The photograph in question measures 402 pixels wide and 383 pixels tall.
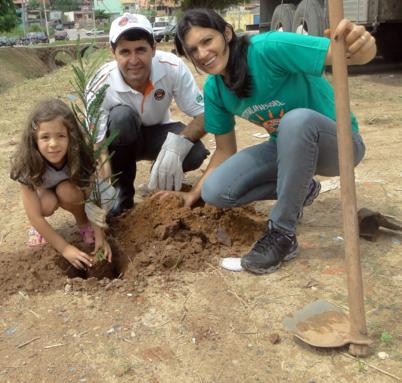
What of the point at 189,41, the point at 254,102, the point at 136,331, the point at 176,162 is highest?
the point at 189,41

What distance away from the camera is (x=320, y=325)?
185cm

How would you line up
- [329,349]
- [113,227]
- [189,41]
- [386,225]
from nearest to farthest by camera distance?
[329,349]
[189,41]
[386,225]
[113,227]

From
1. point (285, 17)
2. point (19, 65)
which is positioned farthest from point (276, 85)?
point (19, 65)

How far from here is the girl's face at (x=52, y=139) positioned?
231cm

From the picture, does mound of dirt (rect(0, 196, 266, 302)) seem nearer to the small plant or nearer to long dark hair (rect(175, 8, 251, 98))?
the small plant

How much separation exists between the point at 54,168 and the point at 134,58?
2.38 ft

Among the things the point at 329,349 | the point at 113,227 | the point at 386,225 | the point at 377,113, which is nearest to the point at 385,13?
the point at 377,113

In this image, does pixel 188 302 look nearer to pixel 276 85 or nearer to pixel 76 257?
pixel 76 257

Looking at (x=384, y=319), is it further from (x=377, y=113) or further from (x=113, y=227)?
(x=377, y=113)

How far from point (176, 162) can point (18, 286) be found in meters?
1.11

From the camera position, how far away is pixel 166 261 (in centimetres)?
239

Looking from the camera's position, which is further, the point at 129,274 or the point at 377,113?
the point at 377,113

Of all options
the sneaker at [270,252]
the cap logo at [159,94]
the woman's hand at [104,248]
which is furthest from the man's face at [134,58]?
the sneaker at [270,252]

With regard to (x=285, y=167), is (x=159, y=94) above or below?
above
